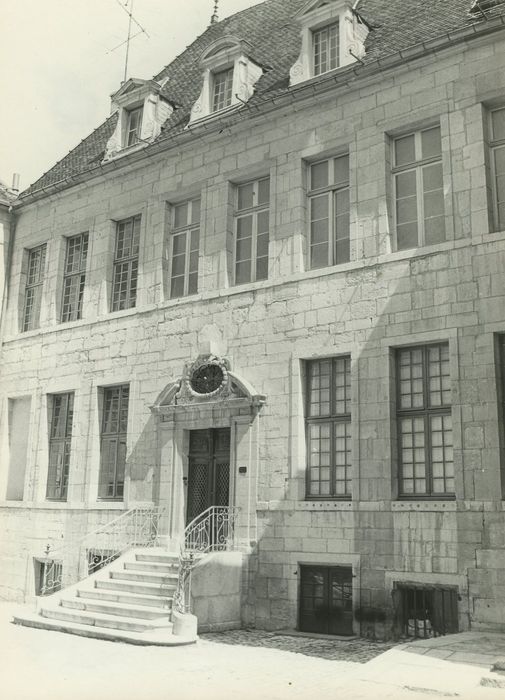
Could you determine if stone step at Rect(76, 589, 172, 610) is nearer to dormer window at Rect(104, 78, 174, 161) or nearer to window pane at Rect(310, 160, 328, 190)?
window pane at Rect(310, 160, 328, 190)

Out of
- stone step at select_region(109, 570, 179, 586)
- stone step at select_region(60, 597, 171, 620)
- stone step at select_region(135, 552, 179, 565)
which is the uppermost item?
stone step at select_region(135, 552, 179, 565)

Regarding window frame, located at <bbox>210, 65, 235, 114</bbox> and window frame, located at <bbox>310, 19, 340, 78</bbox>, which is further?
window frame, located at <bbox>210, 65, 235, 114</bbox>

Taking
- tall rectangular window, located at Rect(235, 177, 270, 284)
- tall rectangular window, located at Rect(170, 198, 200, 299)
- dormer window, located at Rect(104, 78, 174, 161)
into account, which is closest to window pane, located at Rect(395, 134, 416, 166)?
tall rectangular window, located at Rect(235, 177, 270, 284)

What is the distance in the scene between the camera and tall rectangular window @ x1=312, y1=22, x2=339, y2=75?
→ 49.3 feet

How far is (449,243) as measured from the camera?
12375mm

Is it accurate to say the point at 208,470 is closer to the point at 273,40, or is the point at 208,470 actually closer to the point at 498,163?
the point at 498,163

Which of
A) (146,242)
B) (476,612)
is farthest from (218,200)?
(476,612)

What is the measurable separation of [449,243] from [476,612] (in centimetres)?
565

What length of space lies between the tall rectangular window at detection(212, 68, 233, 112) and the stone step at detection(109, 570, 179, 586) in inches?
383

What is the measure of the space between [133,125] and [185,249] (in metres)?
4.10

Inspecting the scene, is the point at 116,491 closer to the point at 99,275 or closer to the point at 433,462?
the point at 99,275

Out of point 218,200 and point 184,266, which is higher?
point 218,200

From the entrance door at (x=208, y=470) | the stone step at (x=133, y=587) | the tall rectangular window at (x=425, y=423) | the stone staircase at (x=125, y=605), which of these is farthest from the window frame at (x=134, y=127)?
the stone step at (x=133, y=587)

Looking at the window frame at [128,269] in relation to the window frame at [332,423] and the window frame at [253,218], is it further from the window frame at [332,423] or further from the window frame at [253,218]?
the window frame at [332,423]
